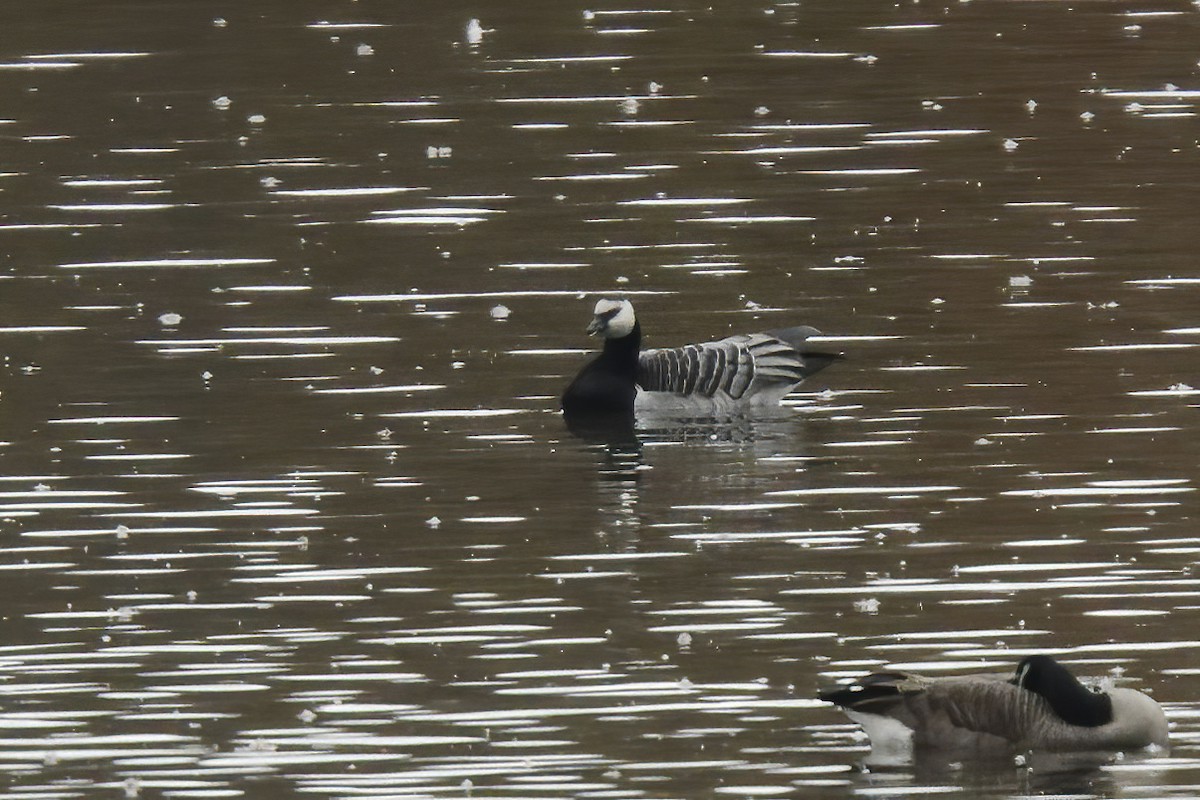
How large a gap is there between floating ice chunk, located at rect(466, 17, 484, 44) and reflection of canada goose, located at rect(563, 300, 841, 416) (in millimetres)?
16211

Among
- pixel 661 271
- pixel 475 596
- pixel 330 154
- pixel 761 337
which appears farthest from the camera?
pixel 330 154

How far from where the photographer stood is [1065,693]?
11875 millimetres

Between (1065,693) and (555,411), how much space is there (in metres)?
7.95

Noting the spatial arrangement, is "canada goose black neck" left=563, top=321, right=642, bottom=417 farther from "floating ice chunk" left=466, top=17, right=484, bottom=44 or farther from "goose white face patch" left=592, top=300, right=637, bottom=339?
"floating ice chunk" left=466, top=17, right=484, bottom=44

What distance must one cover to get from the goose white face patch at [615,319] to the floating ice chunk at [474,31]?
1618 cm

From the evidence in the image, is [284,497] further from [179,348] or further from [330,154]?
[330,154]

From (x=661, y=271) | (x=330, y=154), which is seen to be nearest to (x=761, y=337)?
(x=661, y=271)

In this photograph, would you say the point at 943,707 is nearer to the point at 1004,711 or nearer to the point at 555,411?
the point at 1004,711

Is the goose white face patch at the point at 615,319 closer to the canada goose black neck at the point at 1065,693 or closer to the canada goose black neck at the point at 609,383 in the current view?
the canada goose black neck at the point at 609,383

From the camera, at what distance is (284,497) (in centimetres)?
1673

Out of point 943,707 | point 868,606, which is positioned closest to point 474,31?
point 868,606

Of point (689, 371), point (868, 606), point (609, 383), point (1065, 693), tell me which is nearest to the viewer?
point (1065, 693)

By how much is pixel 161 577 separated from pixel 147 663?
1609 millimetres

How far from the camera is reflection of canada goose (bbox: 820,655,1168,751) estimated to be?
11852 millimetres
